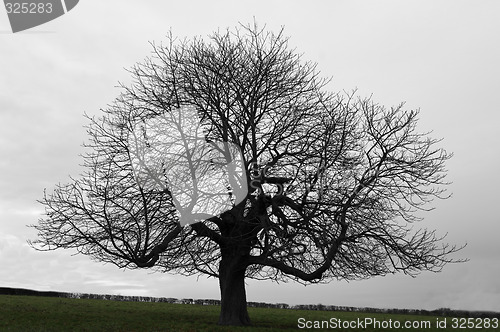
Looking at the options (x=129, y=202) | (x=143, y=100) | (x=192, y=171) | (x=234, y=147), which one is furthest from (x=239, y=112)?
(x=129, y=202)

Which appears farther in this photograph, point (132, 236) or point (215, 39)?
point (215, 39)

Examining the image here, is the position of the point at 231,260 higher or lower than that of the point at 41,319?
higher

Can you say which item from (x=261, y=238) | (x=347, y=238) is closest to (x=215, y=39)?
(x=261, y=238)

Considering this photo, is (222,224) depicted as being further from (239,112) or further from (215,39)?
(215,39)

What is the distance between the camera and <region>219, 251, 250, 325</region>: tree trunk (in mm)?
17453

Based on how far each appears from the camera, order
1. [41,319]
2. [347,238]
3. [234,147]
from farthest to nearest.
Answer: [41,319]
[234,147]
[347,238]

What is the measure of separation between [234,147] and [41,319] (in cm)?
1100

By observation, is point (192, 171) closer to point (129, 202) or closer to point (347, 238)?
point (129, 202)

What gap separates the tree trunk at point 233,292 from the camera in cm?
1745

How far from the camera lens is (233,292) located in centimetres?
1769

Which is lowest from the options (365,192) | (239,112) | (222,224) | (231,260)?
(231,260)

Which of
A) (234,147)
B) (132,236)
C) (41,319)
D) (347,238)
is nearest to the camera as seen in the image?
(347,238)

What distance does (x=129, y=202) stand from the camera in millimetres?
16438

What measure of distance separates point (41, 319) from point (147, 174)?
8.70m
